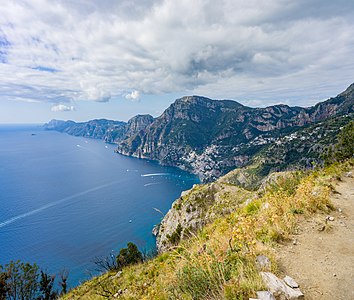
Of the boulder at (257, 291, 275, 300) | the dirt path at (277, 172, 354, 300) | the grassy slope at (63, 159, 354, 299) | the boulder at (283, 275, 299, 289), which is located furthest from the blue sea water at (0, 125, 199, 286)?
the boulder at (257, 291, 275, 300)

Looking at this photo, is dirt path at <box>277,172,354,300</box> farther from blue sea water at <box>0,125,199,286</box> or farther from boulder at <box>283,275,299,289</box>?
blue sea water at <box>0,125,199,286</box>

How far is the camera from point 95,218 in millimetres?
89875

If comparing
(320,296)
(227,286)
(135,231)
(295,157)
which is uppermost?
(227,286)

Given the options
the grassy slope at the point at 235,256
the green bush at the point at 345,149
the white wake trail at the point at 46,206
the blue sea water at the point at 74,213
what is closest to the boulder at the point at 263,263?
the grassy slope at the point at 235,256

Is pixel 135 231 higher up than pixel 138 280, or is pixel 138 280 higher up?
pixel 138 280

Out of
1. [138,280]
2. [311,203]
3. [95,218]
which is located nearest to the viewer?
[311,203]

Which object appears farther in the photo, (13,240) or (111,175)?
(111,175)

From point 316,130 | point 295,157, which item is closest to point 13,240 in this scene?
point 295,157

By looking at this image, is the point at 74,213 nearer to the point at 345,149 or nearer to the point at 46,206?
the point at 46,206

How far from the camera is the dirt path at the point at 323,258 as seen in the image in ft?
12.0

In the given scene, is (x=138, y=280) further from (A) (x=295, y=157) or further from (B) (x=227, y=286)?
(A) (x=295, y=157)

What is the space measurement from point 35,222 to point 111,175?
267ft

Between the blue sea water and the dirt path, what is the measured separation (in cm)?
4511

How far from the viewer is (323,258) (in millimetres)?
4562
